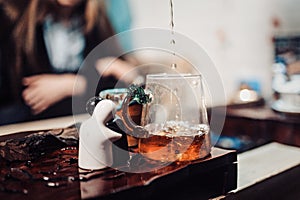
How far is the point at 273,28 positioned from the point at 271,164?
1641 millimetres

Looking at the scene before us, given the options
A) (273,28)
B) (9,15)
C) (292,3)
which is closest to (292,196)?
(9,15)

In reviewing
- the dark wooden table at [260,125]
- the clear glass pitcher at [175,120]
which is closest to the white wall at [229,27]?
the dark wooden table at [260,125]

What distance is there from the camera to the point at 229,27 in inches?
83.4

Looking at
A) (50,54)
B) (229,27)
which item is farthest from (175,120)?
(229,27)

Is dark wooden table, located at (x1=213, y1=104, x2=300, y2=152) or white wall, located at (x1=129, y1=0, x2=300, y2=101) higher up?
white wall, located at (x1=129, y1=0, x2=300, y2=101)

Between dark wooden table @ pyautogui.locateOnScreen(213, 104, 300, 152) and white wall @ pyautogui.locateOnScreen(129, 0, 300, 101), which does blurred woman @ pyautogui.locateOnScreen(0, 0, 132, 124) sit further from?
dark wooden table @ pyautogui.locateOnScreen(213, 104, 300, 152)

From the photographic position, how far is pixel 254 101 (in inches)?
90.1

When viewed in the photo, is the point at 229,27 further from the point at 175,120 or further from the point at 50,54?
the point at 175,120

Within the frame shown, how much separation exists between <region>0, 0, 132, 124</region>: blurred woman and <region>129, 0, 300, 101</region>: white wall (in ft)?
0.86

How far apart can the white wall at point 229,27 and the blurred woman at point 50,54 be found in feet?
0.86

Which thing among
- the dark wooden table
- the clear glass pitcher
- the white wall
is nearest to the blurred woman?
the white wall

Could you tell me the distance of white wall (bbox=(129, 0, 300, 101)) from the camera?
5.41 feet

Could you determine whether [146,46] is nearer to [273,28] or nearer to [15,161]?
[15,161]

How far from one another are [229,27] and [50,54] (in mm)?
1277
